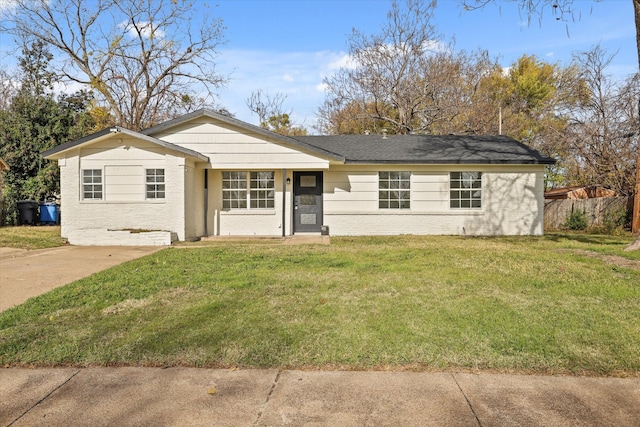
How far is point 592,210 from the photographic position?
18125mm

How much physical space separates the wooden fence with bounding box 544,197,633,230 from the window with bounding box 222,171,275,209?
13214mm

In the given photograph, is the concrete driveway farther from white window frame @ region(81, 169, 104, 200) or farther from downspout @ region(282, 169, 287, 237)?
downspout @ region(282, 169, 287, 237)

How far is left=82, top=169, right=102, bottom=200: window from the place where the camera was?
1283cm

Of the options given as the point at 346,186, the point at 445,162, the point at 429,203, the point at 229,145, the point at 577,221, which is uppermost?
the point at 229,145

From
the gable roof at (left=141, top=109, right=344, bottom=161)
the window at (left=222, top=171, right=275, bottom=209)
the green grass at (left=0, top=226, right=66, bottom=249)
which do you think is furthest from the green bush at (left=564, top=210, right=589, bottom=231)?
the green grass at (left=0, top=226, right=66, bottom=249)

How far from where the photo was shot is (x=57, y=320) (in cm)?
472

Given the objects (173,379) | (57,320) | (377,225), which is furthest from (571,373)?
(377,225)

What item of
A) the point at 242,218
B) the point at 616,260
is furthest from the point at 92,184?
the point at 616,260

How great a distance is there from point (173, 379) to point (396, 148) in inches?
528

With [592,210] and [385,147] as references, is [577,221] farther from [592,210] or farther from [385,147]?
[385,147]

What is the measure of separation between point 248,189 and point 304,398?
11.9 meters

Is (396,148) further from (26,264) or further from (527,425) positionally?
(527,425)

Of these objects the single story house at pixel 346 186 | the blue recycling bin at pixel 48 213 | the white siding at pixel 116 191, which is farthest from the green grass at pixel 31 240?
the blue recycling bin at pixel 48 213

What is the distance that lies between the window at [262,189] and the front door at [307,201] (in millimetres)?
804
